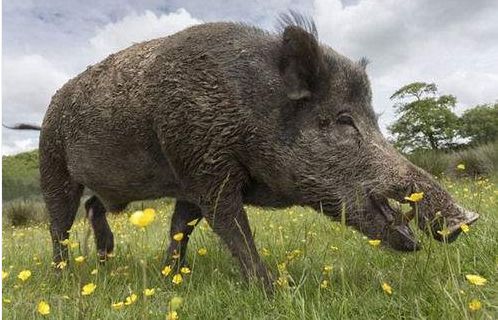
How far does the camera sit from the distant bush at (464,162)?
15252 millimetres

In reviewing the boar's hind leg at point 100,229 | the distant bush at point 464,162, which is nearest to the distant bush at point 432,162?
the distant bush at point 464,162

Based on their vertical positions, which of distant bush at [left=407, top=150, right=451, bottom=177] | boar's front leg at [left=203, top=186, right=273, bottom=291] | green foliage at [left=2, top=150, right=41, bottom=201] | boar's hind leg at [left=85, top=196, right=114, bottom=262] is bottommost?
green foliage at [left=2, top=150, right=41, bottom=201]

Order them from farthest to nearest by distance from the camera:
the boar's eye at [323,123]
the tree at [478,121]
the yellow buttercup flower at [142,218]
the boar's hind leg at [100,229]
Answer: the tree at [478,121] < the boar's hind leg at [100,229] < the boar's eye at [323,123] < the yellow buttercup flower at [142,218]

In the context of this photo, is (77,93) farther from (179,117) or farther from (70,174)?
(179,117)

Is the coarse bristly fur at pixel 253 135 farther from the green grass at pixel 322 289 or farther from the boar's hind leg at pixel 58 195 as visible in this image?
the boar's hind leg at pixel 58 195

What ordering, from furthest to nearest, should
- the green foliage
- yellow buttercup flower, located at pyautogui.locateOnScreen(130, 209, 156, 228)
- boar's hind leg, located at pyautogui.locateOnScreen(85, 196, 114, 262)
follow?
the green foliage < boar's hind leg, located at pyautogui.locateOnScreen(85, 196, 114, 262) < yellow buttercup flower, located at pyautogui.locateOnScreen(130, 209, 156, 228)

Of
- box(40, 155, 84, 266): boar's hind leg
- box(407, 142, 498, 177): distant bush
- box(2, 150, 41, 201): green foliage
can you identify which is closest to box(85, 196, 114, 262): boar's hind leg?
box(40, 155, 84, 266): boar's hind leg

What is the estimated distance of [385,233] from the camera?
357cm

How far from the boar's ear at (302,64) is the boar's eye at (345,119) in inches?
10.1

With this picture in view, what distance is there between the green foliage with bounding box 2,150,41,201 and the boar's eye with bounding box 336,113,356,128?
1574 inches

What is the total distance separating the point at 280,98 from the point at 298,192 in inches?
26.4

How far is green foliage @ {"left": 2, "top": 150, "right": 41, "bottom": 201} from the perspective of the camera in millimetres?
43156

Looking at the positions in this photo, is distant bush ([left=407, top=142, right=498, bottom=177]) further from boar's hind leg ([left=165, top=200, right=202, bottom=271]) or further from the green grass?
the green grass

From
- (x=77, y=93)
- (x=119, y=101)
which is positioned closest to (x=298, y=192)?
(x=119, y=101)
